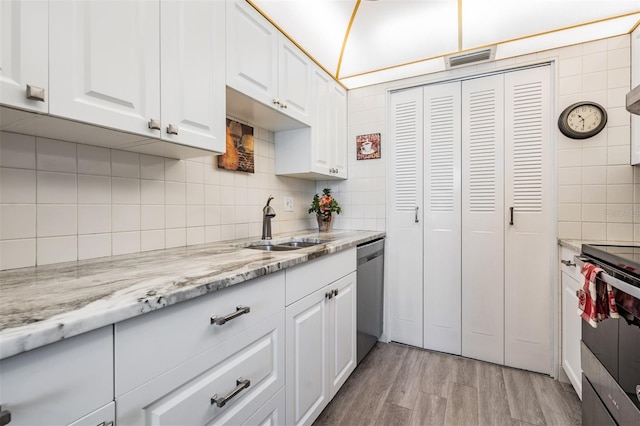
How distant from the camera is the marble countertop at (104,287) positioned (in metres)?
0.53

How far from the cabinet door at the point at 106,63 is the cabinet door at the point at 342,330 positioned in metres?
1.21

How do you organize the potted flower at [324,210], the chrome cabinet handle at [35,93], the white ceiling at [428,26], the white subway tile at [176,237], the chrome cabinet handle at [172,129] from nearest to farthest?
the chrome cabinet handle at [35,93], the chrome cabinet handle at [172,129], the white subway tile at [176,237], the white ceiling at [428,26], the potted flower at [324,210]

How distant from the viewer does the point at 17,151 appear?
1.01m

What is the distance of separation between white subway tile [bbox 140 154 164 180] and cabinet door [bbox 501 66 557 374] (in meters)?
2.25

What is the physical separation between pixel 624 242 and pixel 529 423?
123cm

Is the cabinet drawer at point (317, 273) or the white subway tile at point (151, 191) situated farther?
the white subway tile at point (151, 191)

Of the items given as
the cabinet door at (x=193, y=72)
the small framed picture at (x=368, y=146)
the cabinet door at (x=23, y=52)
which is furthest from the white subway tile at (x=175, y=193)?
the small framed picture at (x=368, y=146)

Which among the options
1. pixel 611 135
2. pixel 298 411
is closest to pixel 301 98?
pixel 298 411

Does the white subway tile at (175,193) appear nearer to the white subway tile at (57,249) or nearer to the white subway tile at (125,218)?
the white subway tile at (125,218)

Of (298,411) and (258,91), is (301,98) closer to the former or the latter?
(258,91)

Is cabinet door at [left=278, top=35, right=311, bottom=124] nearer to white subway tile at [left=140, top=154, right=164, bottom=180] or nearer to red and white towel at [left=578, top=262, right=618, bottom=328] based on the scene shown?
white subway tile at [left=140, top=154, right=164, bottom=180]

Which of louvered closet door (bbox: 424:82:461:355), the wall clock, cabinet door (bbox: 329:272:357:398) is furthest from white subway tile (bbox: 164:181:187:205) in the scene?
the wall clock

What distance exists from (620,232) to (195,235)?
259 centimetres

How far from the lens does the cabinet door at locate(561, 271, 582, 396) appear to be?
1663mm
